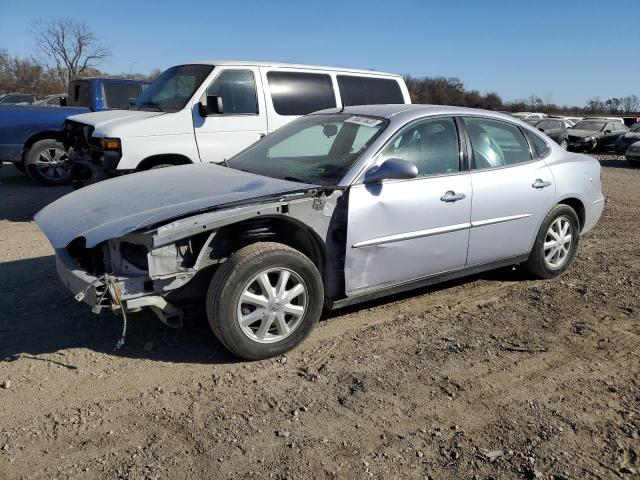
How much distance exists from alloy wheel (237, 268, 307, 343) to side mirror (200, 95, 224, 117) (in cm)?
378

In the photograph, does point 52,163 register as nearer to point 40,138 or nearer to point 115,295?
point 40,138

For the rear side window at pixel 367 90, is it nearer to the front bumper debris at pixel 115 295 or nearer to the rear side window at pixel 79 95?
the front bumper debris at pixel 115 295

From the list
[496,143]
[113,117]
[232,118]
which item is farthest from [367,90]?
[496,143]

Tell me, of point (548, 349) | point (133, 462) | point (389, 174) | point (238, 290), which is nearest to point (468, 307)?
point (548, 349)

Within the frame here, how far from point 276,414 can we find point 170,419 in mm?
562

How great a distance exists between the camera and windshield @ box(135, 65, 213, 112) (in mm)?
6953

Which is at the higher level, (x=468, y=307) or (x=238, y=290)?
(x=238, y=290)

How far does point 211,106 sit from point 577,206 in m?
4.27

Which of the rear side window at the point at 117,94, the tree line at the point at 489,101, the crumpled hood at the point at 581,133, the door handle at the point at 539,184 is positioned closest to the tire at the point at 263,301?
the door handle at the point at 539,184

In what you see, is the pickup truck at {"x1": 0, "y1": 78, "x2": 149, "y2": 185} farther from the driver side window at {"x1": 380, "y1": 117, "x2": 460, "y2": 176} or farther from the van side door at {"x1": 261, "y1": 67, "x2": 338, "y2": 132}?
the driver side window at {"x1": 380, "y1": 117, "x2": 460, "y2": 176}

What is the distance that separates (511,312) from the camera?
450 cm

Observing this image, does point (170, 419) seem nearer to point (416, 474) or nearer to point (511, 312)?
point (416, 474)

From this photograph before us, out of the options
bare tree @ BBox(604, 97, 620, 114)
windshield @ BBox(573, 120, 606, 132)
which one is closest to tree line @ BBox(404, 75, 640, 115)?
bare tree @ BBox(604, 97, 620, 114)

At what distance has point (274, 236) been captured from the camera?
12.3 feet
